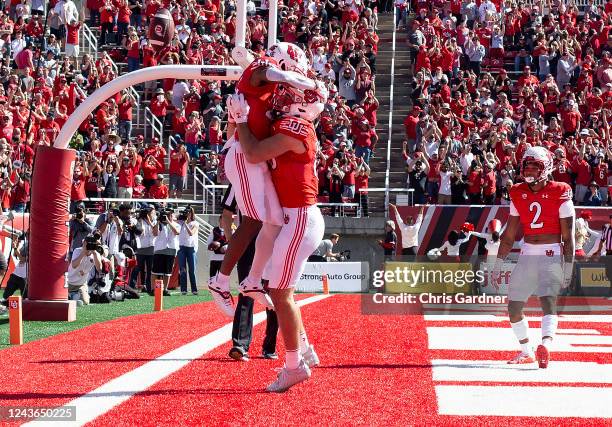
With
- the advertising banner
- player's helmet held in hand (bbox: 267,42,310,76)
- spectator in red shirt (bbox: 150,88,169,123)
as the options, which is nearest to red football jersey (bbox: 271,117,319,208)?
player's helmet held in hand (bbox: 267,42,310,76)

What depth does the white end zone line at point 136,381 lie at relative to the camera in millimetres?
5902

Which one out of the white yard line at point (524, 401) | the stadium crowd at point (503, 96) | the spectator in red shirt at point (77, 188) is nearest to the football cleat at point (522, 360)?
the white yard line at point (524, 401)

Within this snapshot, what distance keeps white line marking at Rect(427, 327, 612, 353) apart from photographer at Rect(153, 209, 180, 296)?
9.64 metres

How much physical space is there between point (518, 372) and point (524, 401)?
161 cm

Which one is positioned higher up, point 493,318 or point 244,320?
point 244,320

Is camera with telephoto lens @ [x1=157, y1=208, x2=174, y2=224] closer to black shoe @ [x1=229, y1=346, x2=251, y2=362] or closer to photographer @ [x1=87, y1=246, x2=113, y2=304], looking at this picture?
photographer @ [x1=87, y1=246, x2=113, y2=304]

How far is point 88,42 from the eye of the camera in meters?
29.8

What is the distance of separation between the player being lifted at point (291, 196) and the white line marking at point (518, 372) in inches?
49.8

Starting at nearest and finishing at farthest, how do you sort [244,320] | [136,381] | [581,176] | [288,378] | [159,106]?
[288,378]
[136,381]
[244,320]
[581,176]
[159,106]

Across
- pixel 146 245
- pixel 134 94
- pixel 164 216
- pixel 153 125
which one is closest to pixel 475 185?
pixel 164 216

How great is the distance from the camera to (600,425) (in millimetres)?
5762

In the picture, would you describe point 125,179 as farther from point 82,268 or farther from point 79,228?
point 82,268

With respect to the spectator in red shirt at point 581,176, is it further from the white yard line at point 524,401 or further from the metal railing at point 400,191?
the white yard line at point 524,401

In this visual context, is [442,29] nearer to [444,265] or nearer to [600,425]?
[444,265]
